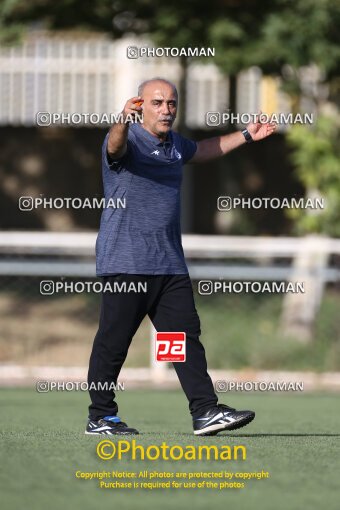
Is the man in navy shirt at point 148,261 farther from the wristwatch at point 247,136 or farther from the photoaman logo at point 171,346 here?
the wristwatch at point 247,136

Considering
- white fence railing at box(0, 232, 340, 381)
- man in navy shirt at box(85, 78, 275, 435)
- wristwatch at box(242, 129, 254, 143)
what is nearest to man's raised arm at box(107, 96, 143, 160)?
man in navy shirt at box(85, 78, 275, 435)

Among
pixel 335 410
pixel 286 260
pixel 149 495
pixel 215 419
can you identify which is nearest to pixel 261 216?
pixel 286 260

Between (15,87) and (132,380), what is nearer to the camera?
(132,380)

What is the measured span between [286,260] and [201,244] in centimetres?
237

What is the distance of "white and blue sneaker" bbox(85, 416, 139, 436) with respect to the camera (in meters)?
7.18

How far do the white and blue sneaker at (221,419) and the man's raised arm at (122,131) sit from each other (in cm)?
142

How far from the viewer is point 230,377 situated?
43.7 feet

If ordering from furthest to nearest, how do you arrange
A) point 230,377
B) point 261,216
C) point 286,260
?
point 261,216
point 286,260
point 230,377

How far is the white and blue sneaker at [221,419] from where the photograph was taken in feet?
23.4

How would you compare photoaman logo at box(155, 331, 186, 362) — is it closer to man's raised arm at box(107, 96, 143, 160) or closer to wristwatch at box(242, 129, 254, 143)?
man's raised arm at box(107, 96, 143, 160)

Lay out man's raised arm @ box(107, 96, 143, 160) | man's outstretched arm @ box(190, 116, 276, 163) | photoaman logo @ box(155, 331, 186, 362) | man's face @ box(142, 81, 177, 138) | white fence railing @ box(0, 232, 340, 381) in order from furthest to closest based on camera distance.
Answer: white fence railing @ box(0, 232, 340, 381) → man's outstretched arm @ box(190, 116, 276, 163) → photoaman logo @ box(155, 331, 186, 362) → man's face @ box(142, 81, 177, 138) → man's raised arm @ box(107, 96, 143, 160)

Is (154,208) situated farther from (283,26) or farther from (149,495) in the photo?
(283,26)

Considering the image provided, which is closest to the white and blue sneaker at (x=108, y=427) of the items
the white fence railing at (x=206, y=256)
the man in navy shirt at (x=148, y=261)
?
the man in navy shirt at (x=148, y=261)

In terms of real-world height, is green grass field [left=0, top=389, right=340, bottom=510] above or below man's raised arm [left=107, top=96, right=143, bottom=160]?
below
